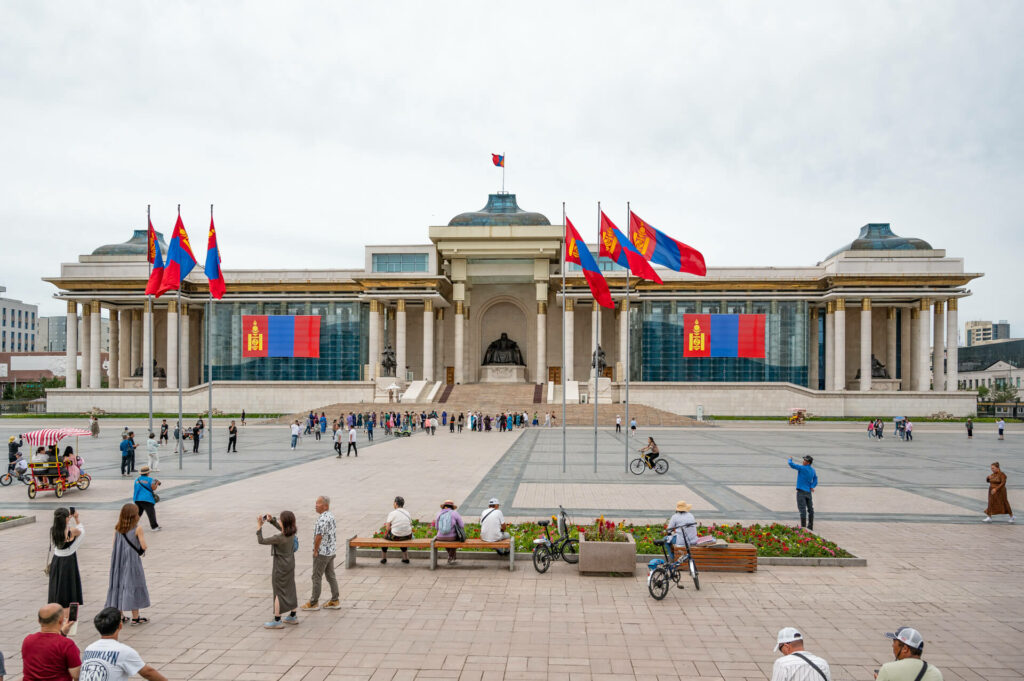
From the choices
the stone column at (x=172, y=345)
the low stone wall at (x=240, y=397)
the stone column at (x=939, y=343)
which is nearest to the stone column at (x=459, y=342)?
the low stone wall at (x=240, y=397)

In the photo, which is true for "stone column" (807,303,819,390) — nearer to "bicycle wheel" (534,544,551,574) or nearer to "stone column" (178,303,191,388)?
"stone column" (178,303,191,388)

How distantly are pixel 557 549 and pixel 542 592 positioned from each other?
1.63 meters

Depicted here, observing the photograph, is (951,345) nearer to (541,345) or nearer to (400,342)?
(541,345)

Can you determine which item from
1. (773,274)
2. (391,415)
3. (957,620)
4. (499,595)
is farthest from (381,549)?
(773,274)

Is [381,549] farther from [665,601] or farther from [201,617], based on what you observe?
[665,601]

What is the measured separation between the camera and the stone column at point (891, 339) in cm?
7125

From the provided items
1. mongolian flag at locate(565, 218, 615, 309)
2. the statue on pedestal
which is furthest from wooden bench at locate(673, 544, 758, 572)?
the statue on pedestal

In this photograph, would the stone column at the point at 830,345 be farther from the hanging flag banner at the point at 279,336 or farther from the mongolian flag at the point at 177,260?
the mongolian flag at the point at 177,260

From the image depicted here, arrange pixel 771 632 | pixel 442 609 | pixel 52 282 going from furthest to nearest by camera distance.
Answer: pixel 52 282 < pixel 442 609 < pixel 771 632

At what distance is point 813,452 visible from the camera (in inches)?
1323

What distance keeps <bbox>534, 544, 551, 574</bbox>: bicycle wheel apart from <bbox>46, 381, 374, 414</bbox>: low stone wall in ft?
180

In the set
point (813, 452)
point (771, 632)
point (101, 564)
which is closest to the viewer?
point (771, 632)

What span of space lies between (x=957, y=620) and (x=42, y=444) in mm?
23126

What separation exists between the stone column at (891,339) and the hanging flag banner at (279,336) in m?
57.2
